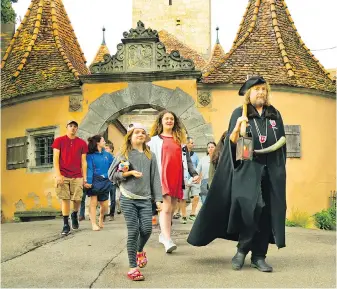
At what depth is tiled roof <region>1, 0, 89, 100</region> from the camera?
1723 cm

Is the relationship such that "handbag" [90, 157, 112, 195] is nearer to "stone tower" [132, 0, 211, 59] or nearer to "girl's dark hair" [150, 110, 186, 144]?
"girl's dark hair" [150, 110, 186, 144]

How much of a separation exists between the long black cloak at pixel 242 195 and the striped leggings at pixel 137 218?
593 mm

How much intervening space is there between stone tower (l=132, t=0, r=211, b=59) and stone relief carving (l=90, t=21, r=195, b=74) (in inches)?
941

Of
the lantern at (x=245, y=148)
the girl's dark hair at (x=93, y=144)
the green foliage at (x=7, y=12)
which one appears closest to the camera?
the lantern at (x=245, y=148)

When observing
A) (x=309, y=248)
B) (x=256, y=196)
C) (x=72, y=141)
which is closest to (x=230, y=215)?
(x=256, y=196)

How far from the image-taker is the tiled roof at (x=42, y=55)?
1723 centimetres

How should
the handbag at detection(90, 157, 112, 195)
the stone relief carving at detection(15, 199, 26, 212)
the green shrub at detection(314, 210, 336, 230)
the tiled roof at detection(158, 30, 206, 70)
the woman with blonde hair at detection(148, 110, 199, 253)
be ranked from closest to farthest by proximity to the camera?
the woman with blonde hair at detection(148, 110, 199, 253) < the handbag at detection(90, 157, 112, 195) < the green shrub at detection(314, 210, 336, 230) < the stone relief carving at detection(15, 199, 26, 212) < the tiled roof at detection(158, 30, 206, 70)

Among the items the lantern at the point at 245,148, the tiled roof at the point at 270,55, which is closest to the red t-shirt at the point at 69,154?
the lantern at the point at 245,148

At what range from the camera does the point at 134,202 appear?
6.47m

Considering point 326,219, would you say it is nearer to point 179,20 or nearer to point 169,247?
point 169,247

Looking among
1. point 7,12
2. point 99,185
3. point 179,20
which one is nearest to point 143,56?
point 7,12

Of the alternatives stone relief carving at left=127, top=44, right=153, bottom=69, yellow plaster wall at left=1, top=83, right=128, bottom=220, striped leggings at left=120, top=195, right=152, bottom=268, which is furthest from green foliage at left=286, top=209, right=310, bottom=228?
striped leggings at left=120, top=195, right=152, bottom=268

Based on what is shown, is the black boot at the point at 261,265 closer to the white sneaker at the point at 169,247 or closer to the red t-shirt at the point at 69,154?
the white sneaker at the point at 169,247

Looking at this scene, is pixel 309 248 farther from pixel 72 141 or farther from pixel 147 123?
pixel 147 123
